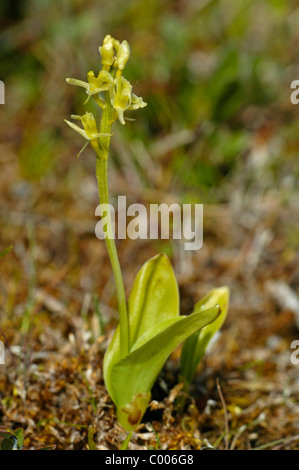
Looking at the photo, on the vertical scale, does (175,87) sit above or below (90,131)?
above

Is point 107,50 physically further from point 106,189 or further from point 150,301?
point 150,301

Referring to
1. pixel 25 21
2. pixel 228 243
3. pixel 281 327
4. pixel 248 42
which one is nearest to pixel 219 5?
pixel 248 42

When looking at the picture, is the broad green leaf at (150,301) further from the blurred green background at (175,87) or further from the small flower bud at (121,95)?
the blurred green background at (175,87)

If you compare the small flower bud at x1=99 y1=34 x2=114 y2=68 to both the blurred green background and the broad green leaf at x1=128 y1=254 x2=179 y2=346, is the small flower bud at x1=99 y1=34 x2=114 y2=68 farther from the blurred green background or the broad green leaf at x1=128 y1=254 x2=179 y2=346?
the blurred green background

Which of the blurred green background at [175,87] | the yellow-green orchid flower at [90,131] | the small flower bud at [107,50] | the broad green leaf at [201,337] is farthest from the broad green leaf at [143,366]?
the blurred green background at [175,87]

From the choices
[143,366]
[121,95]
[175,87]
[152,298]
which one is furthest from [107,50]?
[175,87]

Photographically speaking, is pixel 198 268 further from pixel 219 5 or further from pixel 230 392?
pixel 219 5

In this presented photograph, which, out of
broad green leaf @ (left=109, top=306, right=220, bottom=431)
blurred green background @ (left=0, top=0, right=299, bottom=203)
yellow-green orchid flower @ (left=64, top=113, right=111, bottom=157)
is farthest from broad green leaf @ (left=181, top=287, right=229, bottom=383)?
blurred green background @ (left=0, top=0, right=299, bottom=203)
